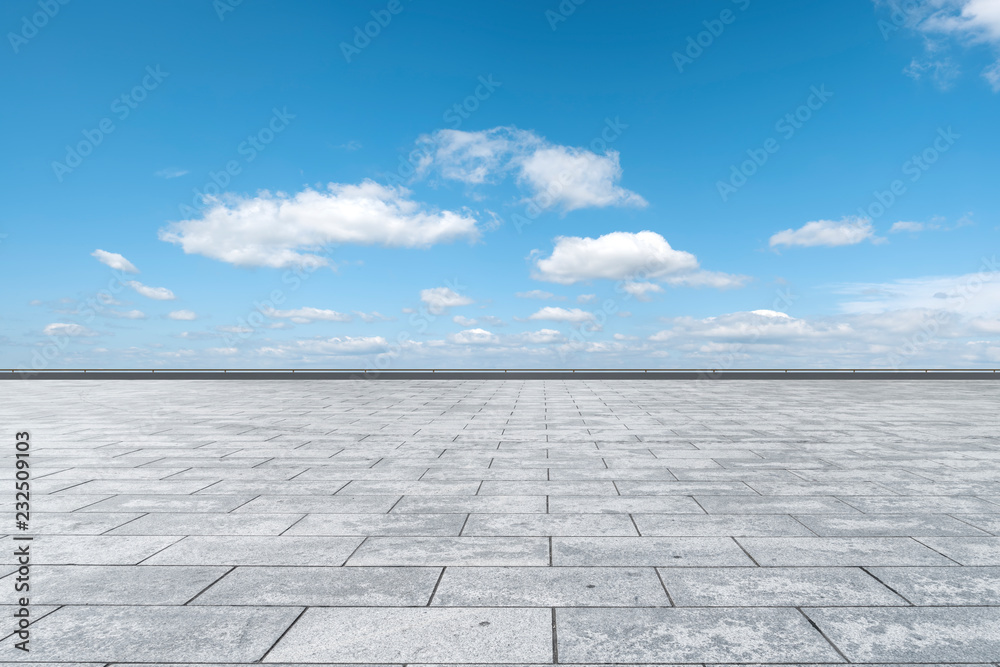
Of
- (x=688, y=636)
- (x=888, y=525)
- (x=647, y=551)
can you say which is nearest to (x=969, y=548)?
(x=888, y=525)

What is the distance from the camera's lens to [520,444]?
39.3ft

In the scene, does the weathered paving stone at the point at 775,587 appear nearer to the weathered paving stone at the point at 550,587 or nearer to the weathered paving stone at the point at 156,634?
the weathered paving stone at the point at 550,587

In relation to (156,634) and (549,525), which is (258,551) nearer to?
(156,634)

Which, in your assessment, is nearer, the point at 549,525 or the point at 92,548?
the point at 92,548

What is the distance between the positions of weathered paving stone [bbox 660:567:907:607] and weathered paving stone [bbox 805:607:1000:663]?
191 millimetres

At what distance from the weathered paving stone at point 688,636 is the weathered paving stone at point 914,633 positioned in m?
0.19

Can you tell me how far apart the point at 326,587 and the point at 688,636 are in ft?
9.98

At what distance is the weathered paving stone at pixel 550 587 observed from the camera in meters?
4.65

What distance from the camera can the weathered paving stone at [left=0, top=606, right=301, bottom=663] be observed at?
155 inches

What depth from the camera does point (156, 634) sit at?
4.18 meters

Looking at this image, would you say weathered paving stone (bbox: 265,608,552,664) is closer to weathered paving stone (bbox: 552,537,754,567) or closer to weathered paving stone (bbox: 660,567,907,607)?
weathered paving stone (bbox: 552,537,754,567)

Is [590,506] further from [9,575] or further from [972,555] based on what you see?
[9,575]

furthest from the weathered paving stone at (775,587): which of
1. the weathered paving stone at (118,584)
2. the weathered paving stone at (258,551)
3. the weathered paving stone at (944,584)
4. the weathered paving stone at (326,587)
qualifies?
the weathered paving stone at (118,584)

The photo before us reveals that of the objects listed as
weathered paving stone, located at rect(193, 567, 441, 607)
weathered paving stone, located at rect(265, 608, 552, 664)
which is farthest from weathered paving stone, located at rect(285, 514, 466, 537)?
weathered paving stone, located at rect(265, 608, 552, 664)
